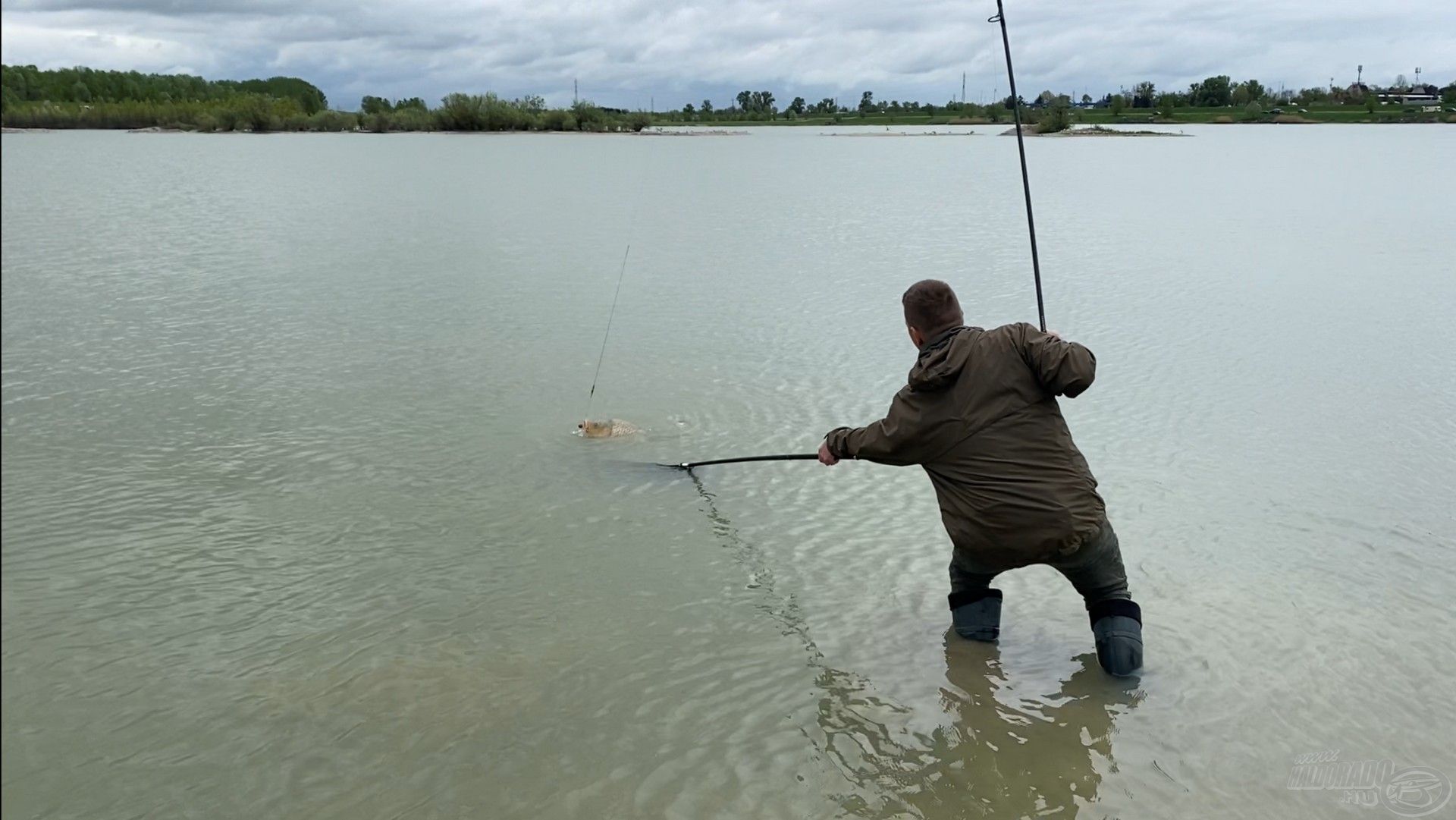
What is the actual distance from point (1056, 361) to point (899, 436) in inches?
25.1

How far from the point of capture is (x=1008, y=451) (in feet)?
12.9

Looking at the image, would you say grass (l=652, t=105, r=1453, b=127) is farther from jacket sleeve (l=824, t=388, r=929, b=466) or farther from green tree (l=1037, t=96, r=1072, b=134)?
jacket sleeve (l=824, t=388, r=929, b=466)

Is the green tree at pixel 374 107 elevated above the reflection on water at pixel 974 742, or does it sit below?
above

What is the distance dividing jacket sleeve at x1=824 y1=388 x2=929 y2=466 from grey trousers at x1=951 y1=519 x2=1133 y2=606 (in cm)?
47

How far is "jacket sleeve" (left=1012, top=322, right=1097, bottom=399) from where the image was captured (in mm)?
3729

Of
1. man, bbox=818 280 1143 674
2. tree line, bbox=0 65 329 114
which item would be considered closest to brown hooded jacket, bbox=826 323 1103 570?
man, bbox=818 280 1143 674

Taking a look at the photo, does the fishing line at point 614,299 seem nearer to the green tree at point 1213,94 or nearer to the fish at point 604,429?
the fish at point 604,429

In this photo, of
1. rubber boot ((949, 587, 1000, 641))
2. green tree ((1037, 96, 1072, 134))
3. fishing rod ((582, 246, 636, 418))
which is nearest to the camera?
rubber boot ((949, 587, 1000, 641))

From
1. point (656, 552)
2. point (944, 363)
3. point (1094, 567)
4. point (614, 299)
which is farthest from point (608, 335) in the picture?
point (1094, 567)

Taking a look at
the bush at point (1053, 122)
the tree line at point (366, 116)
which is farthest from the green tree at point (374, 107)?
the bush at point (1053, 122)

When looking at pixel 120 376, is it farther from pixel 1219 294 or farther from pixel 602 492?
pixel 1219 294

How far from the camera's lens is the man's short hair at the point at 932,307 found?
4051 millimetres

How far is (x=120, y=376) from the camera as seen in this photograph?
8.35 meters

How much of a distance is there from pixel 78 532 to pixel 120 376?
10.7 ft
